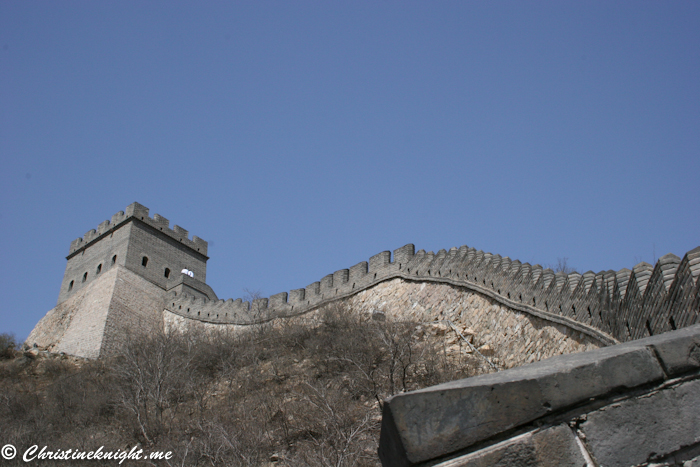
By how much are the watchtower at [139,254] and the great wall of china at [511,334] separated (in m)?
0.49

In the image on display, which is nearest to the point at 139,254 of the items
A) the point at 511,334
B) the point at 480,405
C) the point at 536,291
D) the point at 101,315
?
the point at 101,315

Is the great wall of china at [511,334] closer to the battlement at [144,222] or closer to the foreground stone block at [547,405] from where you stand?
the foreground stone block at [547,405]

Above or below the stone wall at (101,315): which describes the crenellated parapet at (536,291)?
below

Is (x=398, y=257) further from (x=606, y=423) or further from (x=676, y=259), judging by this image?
(x=606, y=423)

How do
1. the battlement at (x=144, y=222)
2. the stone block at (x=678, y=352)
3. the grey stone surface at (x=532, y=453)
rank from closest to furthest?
1. the grey stone surface at (x=532, y=453)
2. the stone block at (x=678, y=352)
3. the battlement at (x=144, y=222)

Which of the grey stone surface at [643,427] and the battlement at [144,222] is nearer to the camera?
the grey stone surface at [643,427]

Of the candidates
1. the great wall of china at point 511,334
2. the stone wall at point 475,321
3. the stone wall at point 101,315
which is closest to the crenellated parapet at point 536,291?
the great wall of china at point 511,334

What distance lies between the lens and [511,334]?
1122 cm

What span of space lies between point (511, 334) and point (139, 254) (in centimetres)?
2114

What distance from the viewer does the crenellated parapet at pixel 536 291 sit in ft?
16.1

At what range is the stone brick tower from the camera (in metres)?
24.6

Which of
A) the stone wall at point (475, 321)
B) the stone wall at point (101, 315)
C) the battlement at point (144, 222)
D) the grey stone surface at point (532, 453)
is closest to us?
the grey stone surface at point (532, 453)

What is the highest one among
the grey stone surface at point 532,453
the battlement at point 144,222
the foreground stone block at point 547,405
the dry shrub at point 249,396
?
the battlement at point 144,222

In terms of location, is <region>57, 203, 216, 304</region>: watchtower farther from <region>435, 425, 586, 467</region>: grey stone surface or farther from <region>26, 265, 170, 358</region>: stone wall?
<region>435, 425, 586, 467</region>: grey stone surface
